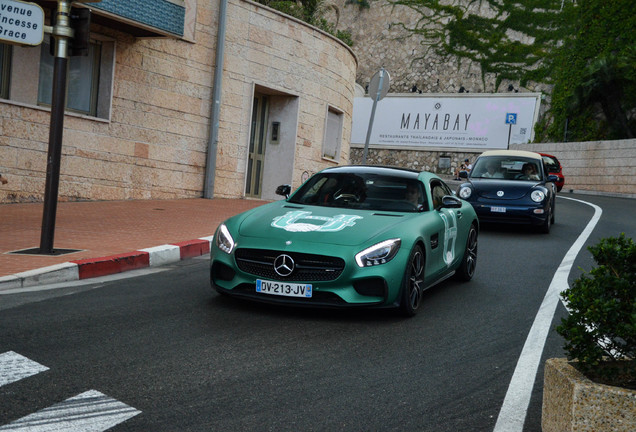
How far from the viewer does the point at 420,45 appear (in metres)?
58.6

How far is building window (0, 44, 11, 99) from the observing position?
41.3ft

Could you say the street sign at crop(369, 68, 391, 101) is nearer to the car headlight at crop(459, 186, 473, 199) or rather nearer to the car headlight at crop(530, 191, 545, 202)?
the car headlight at crop(459, 186, 473, 199)

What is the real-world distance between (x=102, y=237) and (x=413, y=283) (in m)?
4.78

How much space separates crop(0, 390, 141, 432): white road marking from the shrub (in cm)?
220

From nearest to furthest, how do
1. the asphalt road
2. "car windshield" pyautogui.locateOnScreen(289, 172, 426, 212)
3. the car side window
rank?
1. the asphalt road
2. "car windshield" pyautogui.locateOnScreen(289, 172, 426, 212)
3. the car side window

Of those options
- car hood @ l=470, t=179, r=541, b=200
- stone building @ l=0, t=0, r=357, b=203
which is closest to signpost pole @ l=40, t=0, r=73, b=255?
stone building @ l=0, t=0, r=357, b=203

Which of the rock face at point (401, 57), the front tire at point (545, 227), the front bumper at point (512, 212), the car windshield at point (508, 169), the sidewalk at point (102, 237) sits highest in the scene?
the rock face at point (401, 57)

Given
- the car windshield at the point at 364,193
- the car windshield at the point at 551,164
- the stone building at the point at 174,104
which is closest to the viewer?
the car windshield at the point at 364,193

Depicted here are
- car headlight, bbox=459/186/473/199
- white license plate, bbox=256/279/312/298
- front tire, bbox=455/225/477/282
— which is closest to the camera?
white license plate, bbox=256/279/312/298

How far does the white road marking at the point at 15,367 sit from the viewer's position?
4.01m

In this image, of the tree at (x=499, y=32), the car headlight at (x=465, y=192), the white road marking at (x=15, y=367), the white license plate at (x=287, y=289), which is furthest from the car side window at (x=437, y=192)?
the tree at (x=499, y=32)

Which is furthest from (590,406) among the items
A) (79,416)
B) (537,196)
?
(537,196)

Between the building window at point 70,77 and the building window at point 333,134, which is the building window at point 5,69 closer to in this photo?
the building window at point 70,77

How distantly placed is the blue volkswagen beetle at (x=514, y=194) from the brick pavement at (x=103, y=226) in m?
4.72
